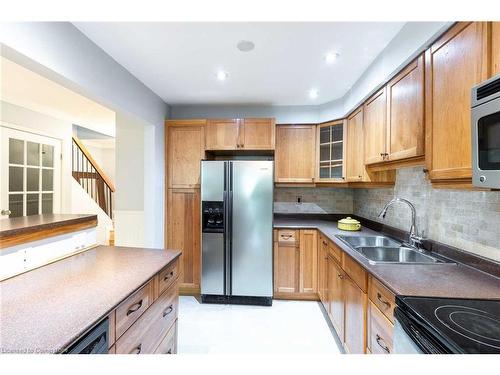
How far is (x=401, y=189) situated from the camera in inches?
89.3

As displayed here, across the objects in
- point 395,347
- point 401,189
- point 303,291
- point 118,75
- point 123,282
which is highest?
point 118,75

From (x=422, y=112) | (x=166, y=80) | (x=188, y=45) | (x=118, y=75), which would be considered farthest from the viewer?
(x=166, y=80)

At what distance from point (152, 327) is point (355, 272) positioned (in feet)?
4.51

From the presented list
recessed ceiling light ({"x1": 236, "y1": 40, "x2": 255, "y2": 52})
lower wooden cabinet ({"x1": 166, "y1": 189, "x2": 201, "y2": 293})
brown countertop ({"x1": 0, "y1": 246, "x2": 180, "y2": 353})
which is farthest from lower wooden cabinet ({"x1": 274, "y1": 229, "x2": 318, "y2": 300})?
recessed ceiling light ({"x1": 236, "y1": 40, "x2": 255, "y2": 52})

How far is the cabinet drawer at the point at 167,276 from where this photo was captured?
1481 mm

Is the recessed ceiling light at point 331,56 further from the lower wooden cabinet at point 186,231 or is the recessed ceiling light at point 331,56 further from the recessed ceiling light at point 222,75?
the lower wooden cabinet at point 186,231

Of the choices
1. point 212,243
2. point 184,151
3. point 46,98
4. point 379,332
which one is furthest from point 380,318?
point 46,98

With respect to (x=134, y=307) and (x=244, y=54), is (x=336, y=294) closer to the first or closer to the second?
(x=134, y=307)

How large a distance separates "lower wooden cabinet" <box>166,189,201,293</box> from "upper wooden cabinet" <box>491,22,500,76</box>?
8.73 ft

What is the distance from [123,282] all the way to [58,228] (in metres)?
0.64

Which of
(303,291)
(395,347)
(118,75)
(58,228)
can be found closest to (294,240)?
(303,291)

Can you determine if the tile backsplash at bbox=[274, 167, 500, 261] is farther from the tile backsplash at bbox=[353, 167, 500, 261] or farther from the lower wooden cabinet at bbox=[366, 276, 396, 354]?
the lower wooden cabinet at bbox=[366, 276, 396, 354]

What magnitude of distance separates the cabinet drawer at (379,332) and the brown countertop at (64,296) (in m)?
1.31
